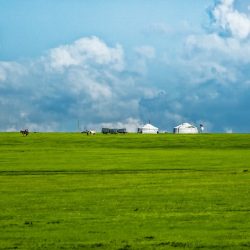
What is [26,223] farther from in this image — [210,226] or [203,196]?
[203,196]

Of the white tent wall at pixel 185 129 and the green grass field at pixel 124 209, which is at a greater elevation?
the white tent wall at pixel 185 129

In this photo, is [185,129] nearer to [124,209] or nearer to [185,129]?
[185,129]

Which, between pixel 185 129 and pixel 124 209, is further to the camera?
pixel 185 129

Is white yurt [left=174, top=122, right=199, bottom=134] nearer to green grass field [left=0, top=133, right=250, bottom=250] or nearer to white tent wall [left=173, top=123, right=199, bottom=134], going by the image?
white tent wall [left=173, top=123, right=199, bottom=134]

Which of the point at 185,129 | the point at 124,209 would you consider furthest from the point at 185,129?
the point at 124,209

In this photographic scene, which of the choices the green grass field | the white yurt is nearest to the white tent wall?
the white yurt

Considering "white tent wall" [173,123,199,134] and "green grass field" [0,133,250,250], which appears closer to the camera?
"green grass field" [0,133,250,250]

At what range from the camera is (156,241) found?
1803 cm

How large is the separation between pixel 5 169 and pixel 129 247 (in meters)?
35.1

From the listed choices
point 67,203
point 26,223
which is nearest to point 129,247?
point 26,223

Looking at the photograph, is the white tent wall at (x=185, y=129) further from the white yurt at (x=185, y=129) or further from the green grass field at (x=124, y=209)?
the green grass field at (x=124, y=209)

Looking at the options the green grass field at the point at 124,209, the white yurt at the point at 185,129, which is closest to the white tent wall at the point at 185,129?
the white yurt at the point at 185,129

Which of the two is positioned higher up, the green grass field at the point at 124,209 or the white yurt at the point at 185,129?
the white yurt at the point at 185,129

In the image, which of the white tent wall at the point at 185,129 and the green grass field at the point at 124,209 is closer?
the green grass field at the point at 124,209
